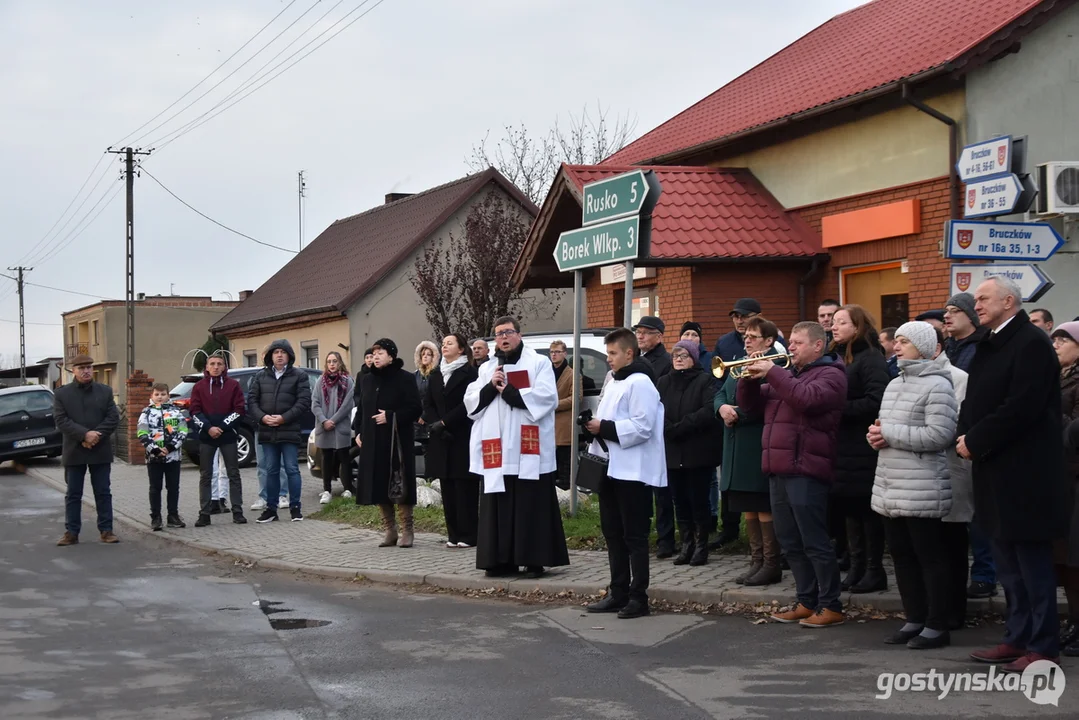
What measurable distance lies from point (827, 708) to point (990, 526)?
1536 mm

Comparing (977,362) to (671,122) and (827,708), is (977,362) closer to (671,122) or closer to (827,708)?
(827,708)

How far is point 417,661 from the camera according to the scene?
23.7 ft

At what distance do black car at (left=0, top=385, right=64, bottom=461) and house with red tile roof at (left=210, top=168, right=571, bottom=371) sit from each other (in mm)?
7656

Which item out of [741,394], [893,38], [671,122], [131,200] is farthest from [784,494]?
[131,200]

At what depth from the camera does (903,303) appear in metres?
14.9

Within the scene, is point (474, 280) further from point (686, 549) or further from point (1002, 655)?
point (1002, 655)

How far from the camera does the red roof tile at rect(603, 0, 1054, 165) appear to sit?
47.1 feet

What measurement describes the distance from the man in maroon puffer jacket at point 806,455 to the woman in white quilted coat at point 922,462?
537mm

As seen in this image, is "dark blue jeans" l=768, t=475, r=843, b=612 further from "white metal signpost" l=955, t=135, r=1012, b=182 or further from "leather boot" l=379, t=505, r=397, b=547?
"leather boot" l=379, t=505, r=397, b=547

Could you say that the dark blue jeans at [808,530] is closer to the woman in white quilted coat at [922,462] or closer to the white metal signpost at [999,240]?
the woman in white quilted coat at [922,462]

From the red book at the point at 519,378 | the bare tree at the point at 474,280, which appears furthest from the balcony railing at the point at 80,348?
the red book at the point at 519,378

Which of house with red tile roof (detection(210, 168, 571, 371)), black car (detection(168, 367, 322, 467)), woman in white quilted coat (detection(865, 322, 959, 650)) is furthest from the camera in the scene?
house with red tile roof (detection(210, 168, 571, 371))

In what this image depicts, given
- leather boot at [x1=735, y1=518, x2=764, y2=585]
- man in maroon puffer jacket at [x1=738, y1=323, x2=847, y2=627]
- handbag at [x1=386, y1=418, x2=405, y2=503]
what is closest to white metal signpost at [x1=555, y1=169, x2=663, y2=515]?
handbag at [x1=386, y1=418, x2=405, y2=503]

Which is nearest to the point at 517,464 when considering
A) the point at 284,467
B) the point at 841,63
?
the point at 284,467
